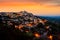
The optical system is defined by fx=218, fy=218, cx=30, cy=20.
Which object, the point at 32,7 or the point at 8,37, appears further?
the point at 32,7

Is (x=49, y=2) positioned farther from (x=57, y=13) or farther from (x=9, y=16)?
(x=9, y=16)

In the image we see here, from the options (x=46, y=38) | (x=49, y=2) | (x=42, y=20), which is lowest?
(x=46, y=38)

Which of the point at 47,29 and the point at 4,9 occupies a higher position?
the point at 4,9

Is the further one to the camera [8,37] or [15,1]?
[15,1]

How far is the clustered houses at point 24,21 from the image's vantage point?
102 inches

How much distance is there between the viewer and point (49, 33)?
8.59ft

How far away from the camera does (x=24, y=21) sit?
262 centimetres

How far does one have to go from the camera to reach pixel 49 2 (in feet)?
8.94

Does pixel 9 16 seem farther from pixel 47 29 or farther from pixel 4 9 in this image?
pixel 47 29

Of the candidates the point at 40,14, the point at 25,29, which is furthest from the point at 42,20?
the point at 25,29

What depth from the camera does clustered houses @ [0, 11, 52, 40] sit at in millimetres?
2584

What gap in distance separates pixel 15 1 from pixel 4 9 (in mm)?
168

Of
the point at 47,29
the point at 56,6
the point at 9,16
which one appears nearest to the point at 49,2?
the point at 56,6

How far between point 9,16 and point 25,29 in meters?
0.25
